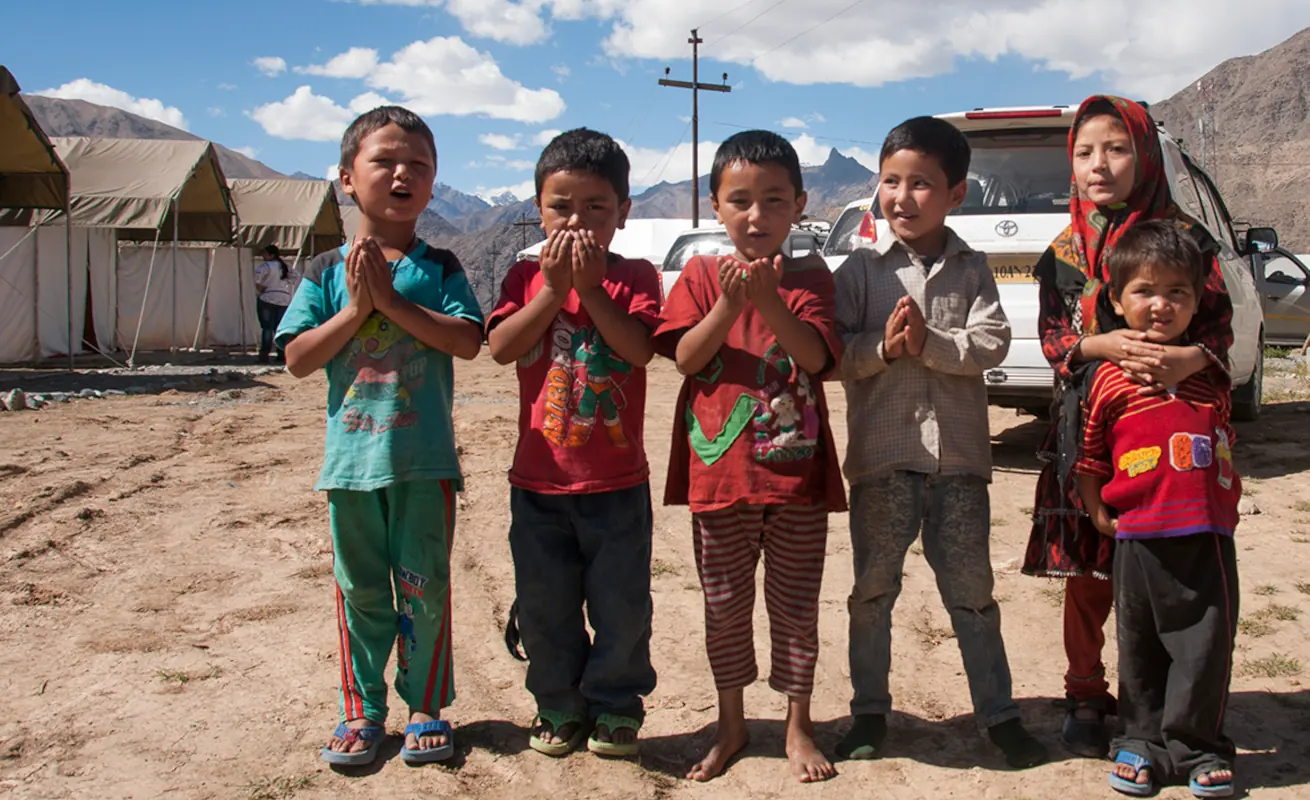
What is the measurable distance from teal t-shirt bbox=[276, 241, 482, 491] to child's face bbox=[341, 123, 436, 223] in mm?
144

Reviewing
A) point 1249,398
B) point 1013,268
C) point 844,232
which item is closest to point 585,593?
point 1013,268

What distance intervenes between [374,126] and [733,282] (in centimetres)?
109

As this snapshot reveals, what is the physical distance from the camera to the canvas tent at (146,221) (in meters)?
14.4

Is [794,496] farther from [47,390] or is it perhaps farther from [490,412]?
[47,390]

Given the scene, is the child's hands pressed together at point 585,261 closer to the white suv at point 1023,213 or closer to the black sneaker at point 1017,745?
the black sneaker at point 1017,745

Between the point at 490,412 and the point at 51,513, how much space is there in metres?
4.08

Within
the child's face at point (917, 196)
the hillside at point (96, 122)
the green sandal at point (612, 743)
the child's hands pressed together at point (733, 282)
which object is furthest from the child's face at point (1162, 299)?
the hillside at point (96, 122)

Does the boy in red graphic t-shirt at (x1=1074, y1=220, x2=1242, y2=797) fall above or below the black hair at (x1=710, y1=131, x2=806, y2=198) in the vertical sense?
below

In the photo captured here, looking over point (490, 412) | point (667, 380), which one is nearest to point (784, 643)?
point (490, 412)

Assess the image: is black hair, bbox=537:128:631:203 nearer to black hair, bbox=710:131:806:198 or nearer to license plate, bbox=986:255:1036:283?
black hair, bbox=710:131:806:198

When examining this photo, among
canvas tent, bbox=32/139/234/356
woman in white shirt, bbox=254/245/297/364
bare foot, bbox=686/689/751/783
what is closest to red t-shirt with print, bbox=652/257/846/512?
bare foot, bbox=686/689/751/783

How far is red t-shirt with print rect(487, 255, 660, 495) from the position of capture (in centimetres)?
257

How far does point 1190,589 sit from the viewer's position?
2.44m

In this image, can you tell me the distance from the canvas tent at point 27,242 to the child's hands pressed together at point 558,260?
A: 10602 millimetres
